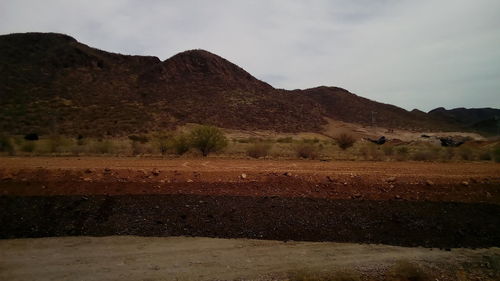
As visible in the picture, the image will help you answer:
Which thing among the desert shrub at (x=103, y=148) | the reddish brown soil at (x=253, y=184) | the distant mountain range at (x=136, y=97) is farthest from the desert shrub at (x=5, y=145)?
the distant mountain range at (x=136, y=97)

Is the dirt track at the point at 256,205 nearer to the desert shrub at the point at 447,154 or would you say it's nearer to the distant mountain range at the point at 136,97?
the desert shrub at the point at 447,154

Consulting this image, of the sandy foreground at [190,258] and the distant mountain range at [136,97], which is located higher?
the distant mountain range at [136,97]

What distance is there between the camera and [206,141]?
22.6m

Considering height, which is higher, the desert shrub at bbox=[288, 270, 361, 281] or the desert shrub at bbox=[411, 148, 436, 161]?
the desert shrub at bbox=[411, 148, 436, 161]

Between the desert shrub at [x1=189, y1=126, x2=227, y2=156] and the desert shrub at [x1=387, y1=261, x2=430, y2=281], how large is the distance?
15786 millimetres

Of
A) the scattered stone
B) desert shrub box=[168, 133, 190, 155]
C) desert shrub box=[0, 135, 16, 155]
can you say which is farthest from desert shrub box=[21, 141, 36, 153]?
the scattered stone

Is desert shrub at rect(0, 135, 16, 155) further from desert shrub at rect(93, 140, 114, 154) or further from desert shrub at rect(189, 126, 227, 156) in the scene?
desert shrub at rect(189, 126, 227, 156)

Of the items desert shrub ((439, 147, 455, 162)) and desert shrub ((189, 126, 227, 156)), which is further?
desert shrub ((189, 126, 227, 156))

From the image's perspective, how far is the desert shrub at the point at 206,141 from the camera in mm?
22609

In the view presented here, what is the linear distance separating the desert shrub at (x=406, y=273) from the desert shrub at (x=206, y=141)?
15.8m

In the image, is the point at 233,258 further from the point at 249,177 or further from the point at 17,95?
the point at 17,95

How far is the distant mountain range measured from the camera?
1868 inches

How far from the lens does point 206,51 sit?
8750 cm

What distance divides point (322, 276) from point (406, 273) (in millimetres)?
1706
